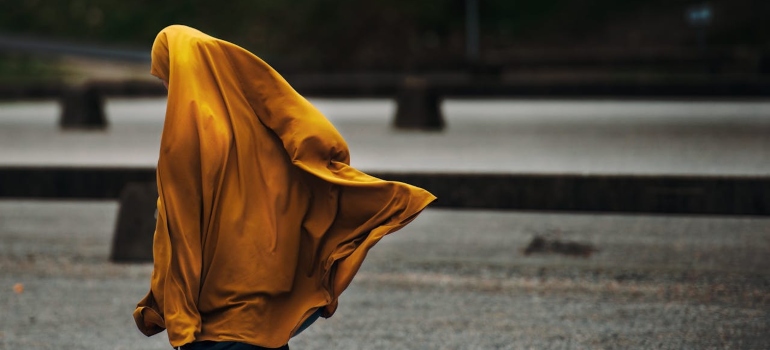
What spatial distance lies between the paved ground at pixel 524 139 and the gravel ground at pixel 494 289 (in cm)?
143

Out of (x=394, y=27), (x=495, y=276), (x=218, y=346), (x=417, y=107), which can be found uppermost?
(x=218, y=346)

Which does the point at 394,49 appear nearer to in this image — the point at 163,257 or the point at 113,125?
the point at 113,125

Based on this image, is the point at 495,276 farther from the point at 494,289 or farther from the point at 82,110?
the point at 82,110

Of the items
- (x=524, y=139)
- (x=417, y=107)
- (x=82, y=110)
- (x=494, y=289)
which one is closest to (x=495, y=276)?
(x=494, y=289)

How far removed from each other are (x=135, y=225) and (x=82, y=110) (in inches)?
462

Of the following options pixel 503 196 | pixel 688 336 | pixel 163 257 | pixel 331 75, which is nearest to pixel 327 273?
pixel 163 257

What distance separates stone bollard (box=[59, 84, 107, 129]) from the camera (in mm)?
19578

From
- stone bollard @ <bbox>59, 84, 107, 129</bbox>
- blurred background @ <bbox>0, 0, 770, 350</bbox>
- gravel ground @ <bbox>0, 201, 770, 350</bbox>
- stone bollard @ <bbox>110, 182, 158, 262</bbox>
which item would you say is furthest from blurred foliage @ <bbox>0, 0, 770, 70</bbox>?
stone bollard @ <bbox>110, 182, 158, 262</bbox>

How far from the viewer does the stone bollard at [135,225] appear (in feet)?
27.5

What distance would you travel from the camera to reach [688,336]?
6.08 m

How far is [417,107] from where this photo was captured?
18.5 metres

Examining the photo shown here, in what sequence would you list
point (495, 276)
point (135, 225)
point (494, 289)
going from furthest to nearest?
1. point (135, 225)
2. point (495, 276)
3. point (494, 289)

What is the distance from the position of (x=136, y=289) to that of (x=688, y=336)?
3125 millimetres

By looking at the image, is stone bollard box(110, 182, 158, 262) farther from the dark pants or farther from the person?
the dark pants
